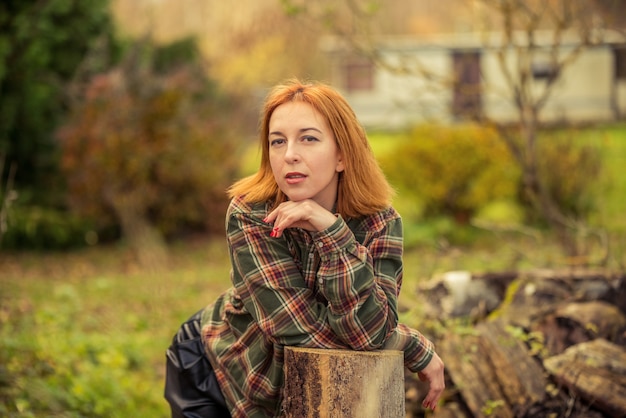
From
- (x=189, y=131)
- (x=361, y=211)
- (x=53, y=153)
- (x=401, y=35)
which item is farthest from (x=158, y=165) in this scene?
(x=401, y=35)

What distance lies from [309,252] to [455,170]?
30.9 ft

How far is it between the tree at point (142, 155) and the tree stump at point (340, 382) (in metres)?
7.49

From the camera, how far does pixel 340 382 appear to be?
8.54 ft

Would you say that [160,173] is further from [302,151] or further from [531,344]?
[302,151]

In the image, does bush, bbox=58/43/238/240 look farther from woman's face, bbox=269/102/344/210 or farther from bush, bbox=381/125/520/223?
woman's face, bbox=269/102/344/210

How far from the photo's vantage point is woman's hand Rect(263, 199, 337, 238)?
2537 mm

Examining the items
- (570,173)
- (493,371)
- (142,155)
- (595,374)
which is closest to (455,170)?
(570,173)

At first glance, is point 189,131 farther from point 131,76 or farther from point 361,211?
point 361,211

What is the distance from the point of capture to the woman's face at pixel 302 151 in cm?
268

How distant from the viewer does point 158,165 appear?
11.0 metres

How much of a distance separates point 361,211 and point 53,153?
378 inches

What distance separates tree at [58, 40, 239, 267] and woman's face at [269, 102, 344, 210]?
7438 mm

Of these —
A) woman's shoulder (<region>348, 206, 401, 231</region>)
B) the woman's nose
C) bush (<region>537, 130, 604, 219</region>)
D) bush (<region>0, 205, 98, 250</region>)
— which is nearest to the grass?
bush (<region>0, 205, 98, 250</region>)

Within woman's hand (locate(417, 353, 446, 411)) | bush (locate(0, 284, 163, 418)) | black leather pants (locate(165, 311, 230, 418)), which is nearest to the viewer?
woman's hand (locate(417, 353, 446, 411))
